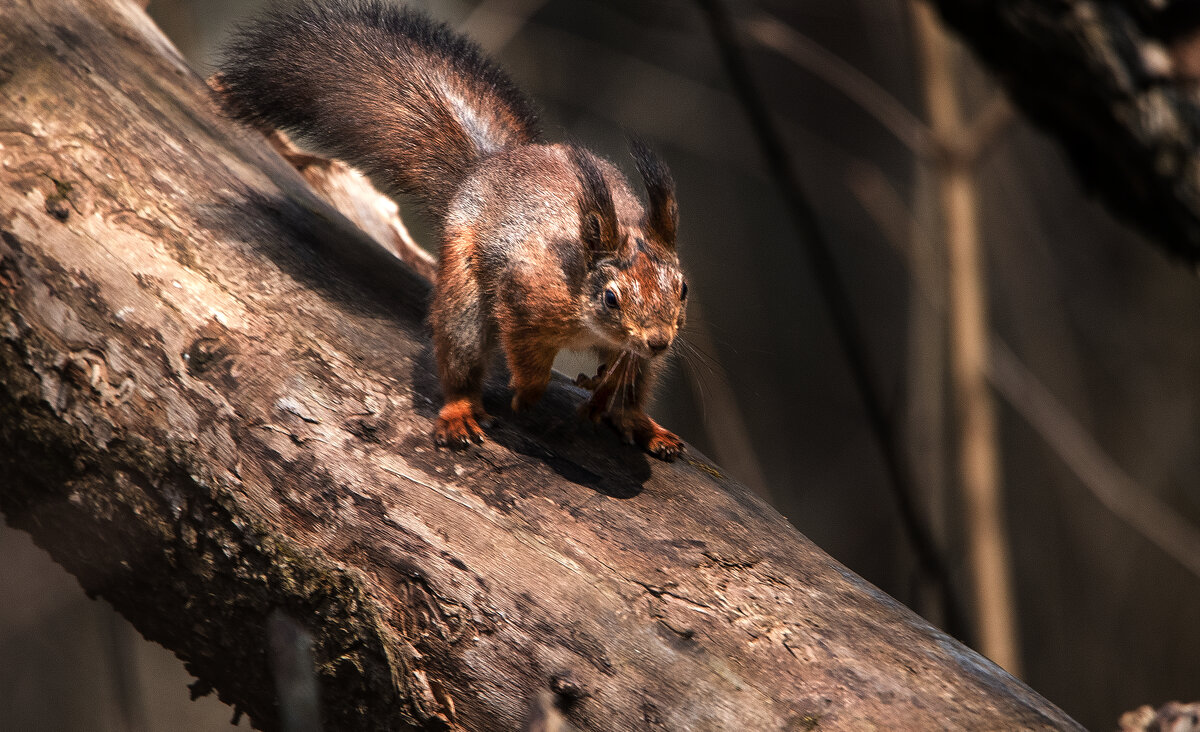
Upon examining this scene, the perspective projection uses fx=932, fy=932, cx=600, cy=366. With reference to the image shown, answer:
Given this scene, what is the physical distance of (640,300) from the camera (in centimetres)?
164

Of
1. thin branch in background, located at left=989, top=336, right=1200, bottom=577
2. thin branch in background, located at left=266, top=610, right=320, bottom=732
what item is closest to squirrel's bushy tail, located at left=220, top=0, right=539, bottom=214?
thin branch in background, located at left=266, top=610, right=320, bottom=732

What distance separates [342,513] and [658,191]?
2.56ft

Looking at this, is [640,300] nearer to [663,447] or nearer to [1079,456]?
[663,447]

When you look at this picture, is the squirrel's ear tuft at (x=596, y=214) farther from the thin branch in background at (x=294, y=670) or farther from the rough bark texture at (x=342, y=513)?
the thin branch in background at (x=294, y=670)

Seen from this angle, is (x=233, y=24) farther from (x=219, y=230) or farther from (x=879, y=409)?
(x=879, y=409)

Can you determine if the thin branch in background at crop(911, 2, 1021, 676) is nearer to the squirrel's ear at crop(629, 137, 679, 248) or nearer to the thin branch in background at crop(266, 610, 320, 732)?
the squirrel's ear at crop(629, 137, 679, 248)

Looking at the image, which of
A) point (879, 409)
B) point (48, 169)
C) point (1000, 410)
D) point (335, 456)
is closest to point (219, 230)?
point (48, 169)

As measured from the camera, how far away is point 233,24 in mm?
2154

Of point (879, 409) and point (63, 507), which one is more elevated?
point (879, 409)

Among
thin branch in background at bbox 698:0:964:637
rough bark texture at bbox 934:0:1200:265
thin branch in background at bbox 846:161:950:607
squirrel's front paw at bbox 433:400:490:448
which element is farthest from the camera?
thin branch in background at bbox 846:161:950:607

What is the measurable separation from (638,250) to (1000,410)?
437 centimetres

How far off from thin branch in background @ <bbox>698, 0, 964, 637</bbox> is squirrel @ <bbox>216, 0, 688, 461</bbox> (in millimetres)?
637

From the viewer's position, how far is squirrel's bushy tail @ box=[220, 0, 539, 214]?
2.06 metres

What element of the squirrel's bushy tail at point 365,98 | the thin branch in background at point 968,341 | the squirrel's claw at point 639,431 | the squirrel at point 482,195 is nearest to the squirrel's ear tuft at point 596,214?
the squirrel at point 482,195
